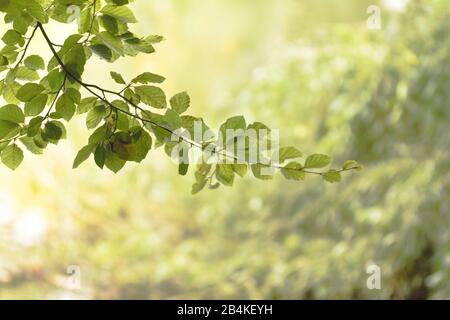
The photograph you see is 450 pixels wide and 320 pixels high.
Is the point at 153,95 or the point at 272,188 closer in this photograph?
the point at 153,95

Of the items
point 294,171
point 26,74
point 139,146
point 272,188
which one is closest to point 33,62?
point 26,74

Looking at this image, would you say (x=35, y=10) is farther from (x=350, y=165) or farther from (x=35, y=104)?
(x=350, y=165)

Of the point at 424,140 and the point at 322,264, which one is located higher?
the point at 424,140

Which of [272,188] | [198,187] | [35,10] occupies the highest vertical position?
[272,188]

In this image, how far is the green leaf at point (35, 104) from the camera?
1.97 feet

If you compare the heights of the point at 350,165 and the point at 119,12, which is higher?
the point at 119,12

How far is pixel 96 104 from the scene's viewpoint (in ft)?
2.04

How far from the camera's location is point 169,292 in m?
3.48

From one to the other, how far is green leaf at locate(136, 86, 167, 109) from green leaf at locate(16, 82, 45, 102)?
0.07m

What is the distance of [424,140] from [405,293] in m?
0.54

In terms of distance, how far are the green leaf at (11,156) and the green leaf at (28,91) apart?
0.04m

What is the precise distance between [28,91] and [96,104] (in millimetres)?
53

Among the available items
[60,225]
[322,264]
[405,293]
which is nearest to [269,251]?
[322,264]
